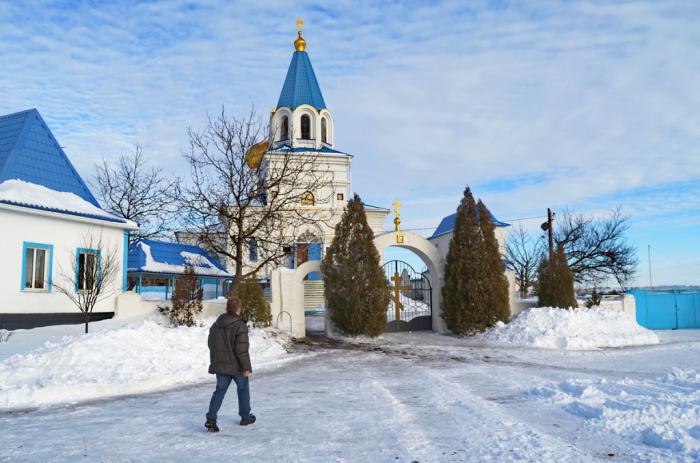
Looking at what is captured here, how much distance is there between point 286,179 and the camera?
21.8 m

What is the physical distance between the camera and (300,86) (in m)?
39.0

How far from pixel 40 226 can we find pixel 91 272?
3522mm

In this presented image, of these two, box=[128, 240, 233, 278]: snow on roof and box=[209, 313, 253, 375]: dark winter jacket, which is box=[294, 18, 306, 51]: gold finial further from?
box=[209, 313, 253, 375]: dark winter jacket

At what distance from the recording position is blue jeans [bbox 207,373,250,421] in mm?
6693

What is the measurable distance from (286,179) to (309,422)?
15.4m

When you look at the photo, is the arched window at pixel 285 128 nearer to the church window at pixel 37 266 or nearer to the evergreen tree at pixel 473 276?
the evergreen tree at pixel 473 276

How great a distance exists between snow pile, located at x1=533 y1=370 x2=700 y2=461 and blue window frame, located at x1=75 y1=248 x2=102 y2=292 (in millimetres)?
10923

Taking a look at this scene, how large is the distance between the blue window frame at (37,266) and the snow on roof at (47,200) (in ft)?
3.75

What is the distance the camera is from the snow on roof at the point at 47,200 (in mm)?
16031

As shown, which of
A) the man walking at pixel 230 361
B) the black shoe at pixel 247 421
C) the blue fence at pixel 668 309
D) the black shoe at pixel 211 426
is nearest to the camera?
the black shoe at pixel 211 426

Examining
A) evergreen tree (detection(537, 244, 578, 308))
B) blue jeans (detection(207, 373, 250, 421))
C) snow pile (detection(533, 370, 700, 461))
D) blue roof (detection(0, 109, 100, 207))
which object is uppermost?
blue roof (detection(0, 109, 100, 207))

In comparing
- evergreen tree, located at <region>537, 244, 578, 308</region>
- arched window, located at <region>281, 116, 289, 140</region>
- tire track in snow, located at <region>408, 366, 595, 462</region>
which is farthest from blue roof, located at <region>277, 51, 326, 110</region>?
tire track in snow, located at <region>408, 366, 595, 462</region>

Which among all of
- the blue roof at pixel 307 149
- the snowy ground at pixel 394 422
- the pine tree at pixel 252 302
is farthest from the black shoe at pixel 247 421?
the blue roof at pixel 307 149

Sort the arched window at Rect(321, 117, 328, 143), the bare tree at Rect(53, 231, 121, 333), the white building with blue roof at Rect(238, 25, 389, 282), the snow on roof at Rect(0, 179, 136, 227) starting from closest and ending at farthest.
A: the bare tree at Rect(53, 231, 121, 333) < the snow on roof at Rect(0, 179, 136, 227) < the white building with blue roof at Rect(238, 25, 389, 282) < the arched window at Rect(321, 117, 328, 143)
